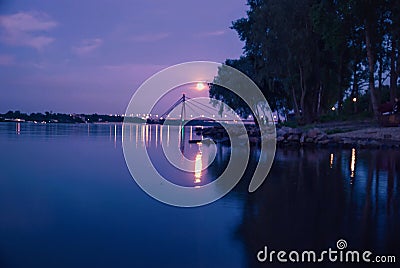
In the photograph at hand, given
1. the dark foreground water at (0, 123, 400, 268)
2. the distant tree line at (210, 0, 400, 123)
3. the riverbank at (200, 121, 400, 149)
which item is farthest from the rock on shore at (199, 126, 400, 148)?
the dark foreground water at (0, 123, 400, 268)

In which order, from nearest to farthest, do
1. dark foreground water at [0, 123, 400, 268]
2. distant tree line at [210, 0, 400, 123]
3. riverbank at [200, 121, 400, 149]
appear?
1. dark foreground water at [0, 123, 400, 268]
2. riverbank at [200, 121, 400, 149]
3. distant tree line at [210, 0, 400, 123]

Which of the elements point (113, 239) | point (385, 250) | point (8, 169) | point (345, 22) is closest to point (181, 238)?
point (113, 239)

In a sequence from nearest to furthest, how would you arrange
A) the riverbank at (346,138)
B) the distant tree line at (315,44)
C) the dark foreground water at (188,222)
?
the dark foreground water at (188,222) < the riverbank at (346,138) < the distant tree line at (315,44)

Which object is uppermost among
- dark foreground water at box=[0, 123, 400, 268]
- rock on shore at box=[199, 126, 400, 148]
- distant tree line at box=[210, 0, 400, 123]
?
distant tree line at box=[210, 0, 400, 123]

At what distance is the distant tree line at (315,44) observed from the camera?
95.8 ft

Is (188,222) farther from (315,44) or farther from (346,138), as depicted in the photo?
(315,44)

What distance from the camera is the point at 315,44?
1326 inches

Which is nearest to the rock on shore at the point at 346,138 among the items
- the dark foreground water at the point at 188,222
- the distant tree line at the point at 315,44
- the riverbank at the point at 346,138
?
the riverbank at the point at 346,138

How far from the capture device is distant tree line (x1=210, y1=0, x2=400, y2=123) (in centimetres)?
2920

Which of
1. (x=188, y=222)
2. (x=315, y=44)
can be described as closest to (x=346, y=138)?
(x=315, y=44)

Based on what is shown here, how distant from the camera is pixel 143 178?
11766mm

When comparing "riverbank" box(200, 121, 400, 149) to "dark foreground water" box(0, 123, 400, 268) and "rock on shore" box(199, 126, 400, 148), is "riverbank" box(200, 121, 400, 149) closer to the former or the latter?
"rock on shore" box(199, 126, 400, 148)

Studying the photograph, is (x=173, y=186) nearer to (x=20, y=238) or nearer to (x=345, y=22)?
(x=20, y=238)

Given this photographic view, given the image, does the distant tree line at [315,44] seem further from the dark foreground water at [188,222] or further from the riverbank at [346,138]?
the dark foreground water at [188,222]
